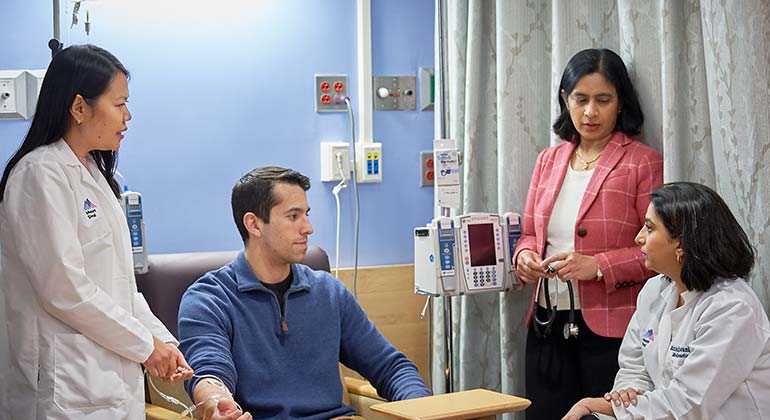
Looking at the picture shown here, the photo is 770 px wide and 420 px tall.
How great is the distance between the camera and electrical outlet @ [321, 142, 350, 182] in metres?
4.14

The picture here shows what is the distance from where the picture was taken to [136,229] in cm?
339

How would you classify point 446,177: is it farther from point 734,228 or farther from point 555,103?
point 734,228

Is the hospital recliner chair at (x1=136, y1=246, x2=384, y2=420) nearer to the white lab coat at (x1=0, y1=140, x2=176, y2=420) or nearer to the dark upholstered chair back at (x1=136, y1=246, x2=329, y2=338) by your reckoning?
the dark upholstered chair back at (x1=136, y1=246, x2=329, y2=338)

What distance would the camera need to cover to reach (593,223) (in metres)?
3.21

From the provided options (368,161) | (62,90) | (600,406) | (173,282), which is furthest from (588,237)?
(62,90)

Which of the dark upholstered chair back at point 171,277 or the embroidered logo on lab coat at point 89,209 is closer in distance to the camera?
the embroidered logo on lab coat at point 89,209

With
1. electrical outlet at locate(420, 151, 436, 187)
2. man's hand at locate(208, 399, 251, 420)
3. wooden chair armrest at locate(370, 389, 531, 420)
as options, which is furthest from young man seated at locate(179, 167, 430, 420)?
electrical outlet at locate(420, 151, 436, 187)

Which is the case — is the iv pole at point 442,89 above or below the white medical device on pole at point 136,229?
above

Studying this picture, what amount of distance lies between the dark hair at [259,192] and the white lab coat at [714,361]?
115 cm

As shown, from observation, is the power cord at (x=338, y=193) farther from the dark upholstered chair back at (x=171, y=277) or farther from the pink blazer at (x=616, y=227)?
the pink blazer at (x=616, y=227)

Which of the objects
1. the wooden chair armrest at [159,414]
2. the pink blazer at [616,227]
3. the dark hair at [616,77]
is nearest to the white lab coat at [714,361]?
the pink blazer at [616,227]

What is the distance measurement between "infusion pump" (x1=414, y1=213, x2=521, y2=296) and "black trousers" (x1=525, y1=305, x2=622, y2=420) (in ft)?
0.90

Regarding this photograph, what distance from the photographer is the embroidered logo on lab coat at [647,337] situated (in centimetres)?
278

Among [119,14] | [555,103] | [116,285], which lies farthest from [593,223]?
[119,14]
